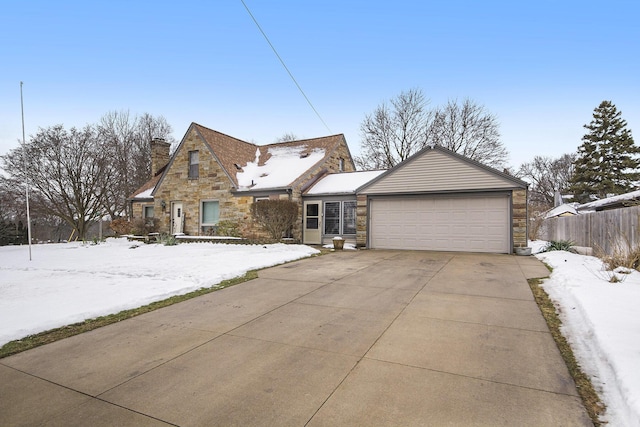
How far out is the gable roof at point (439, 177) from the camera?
12.0m

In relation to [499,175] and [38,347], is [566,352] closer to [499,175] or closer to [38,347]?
[38,347]

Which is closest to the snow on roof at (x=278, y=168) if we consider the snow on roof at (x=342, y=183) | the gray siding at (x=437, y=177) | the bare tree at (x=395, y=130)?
the snow on roof at (x=342, y=183)

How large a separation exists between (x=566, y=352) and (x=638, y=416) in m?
1.33

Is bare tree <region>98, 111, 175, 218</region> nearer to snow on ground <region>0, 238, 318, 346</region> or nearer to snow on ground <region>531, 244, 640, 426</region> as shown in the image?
snow on ground <region>0, 238, 318, 346</region>

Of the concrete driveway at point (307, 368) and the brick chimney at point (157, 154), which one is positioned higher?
the brick chimney at point (157, 154)

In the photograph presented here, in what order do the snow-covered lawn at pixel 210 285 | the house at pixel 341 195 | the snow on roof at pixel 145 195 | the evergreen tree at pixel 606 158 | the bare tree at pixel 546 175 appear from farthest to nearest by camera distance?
the bare tree at pixel 546 175 → the evergreen tree at pixel 606 158 → the snow on roof at pixel 145 195 → the house at pixel 341 195 → the snow-covered lawn at pixel 210 285

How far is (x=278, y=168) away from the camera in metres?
17.7

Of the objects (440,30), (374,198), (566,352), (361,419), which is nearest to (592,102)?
(440,30)

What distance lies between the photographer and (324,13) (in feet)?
40.9

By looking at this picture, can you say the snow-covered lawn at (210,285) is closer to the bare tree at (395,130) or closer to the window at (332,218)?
the window at (332,218)

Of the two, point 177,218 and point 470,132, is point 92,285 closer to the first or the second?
point 177,218

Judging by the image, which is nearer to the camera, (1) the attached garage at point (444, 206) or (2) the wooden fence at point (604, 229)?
(2) the wooden fence at point (604, 229)

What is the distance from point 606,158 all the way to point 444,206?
1125 inches

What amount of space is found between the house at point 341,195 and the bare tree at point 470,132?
1156 centimetres
